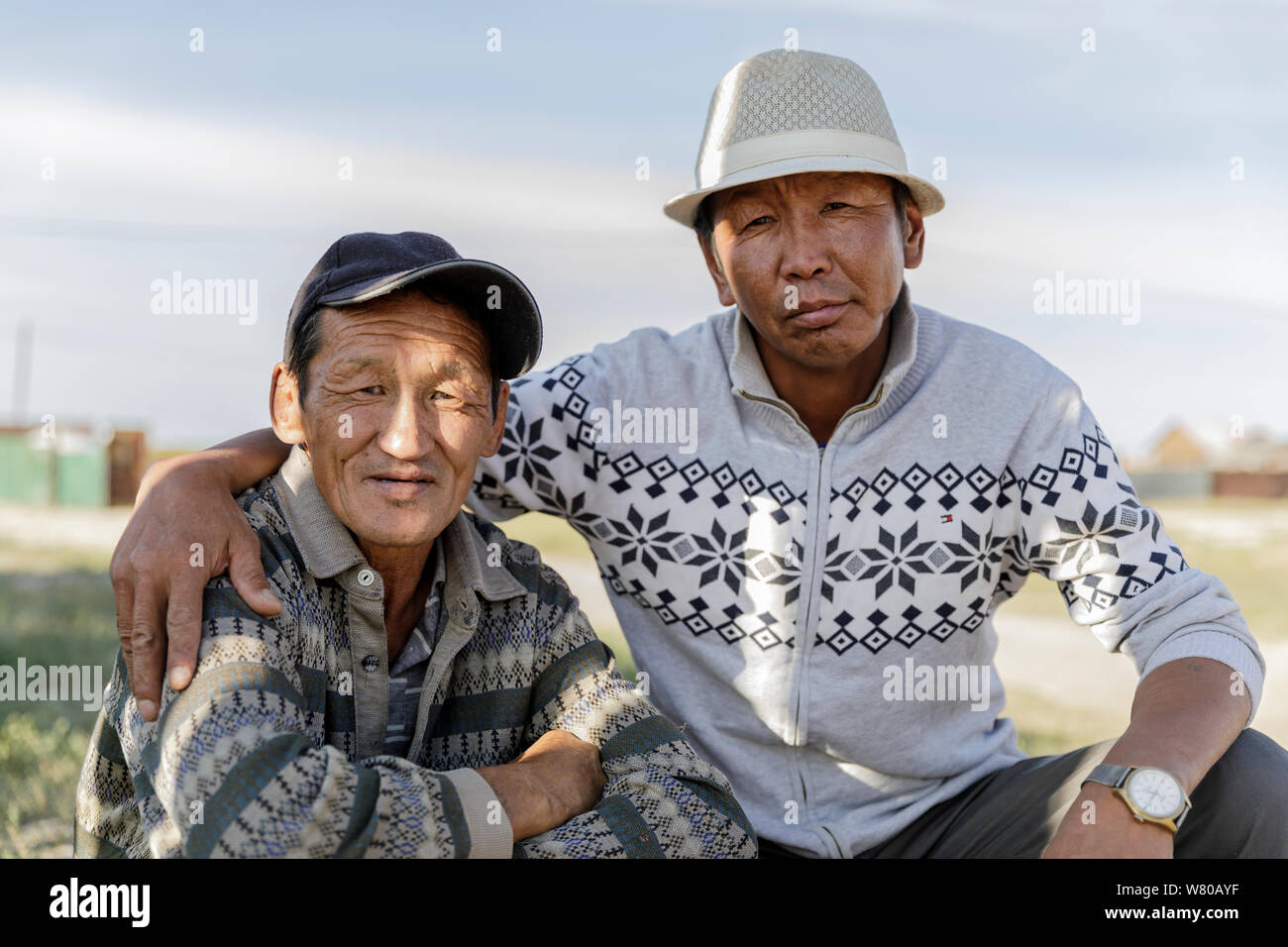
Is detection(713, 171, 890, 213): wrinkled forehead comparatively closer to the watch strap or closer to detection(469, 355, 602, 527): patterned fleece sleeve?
detection(469, 355, 602, 527): patterned fleece sleeve

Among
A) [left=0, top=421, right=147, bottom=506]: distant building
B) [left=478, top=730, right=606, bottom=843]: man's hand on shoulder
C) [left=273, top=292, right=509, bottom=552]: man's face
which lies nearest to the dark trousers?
[left=478, top=730, right=606, bottom=843]: man's hand on shoulder

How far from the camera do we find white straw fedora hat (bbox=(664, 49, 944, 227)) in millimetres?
3090

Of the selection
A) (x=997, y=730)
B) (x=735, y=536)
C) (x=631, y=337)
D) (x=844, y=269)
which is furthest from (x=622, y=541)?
(x=997, y=730)

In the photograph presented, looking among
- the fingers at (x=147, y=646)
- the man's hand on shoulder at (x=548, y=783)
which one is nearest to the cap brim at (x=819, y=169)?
the man's hand on shoulder at (x=548, y=783)

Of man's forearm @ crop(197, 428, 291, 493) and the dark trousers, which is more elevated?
man's forearm @ crop(197, 428, 291, 493)

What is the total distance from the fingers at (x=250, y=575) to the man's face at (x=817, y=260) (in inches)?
57.5

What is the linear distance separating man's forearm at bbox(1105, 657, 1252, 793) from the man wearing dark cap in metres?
0.89

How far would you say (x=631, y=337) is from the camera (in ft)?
11.8

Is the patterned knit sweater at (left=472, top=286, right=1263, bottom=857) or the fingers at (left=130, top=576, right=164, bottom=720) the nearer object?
the fingers at (left=130, top=576, right=164, bottom=720)

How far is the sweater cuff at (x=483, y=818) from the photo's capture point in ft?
7.29

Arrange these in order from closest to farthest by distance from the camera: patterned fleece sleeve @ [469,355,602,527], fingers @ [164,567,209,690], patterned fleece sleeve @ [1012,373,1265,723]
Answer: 1. fingers @ [164,567,209,690]
2. patterned fleece sleeve @ [1012,373,1265,723]
3. patterned fleece sleeve @ [469,355,602,527]

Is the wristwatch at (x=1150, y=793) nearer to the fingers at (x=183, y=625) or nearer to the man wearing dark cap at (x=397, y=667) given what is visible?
the man wearing dark cap at (x=397, y=667)

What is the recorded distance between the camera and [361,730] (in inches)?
102
